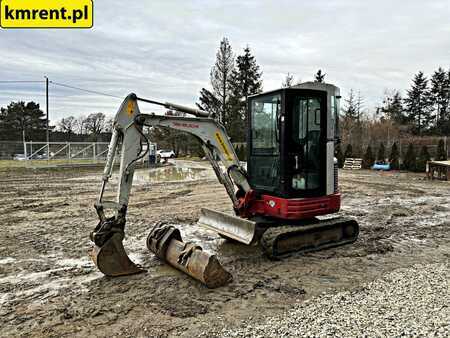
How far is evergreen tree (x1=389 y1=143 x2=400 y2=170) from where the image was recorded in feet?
77.8

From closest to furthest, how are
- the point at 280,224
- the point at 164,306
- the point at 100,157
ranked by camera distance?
1. the point at 164,306
2. the point at 280,224
3. the point at 100,157

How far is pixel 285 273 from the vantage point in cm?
496

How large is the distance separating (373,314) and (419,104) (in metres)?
48.4

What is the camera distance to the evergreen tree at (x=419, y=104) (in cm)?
4472

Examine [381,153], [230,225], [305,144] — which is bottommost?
[230,225]

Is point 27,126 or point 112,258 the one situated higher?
point 27,126

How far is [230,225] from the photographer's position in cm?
588

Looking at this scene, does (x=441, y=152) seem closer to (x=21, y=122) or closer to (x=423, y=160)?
(x=423, y=160)

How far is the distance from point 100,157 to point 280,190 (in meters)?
24.3

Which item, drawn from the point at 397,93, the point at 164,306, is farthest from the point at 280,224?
the point at 397,93

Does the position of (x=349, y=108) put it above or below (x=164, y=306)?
above

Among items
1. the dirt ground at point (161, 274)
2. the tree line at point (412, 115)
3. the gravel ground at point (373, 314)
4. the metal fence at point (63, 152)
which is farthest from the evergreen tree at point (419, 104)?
the gravel ground at point (373, 314)

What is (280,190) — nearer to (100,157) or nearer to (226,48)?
(100,157)

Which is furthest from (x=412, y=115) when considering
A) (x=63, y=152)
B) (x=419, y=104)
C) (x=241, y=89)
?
(x=63, y=152)
